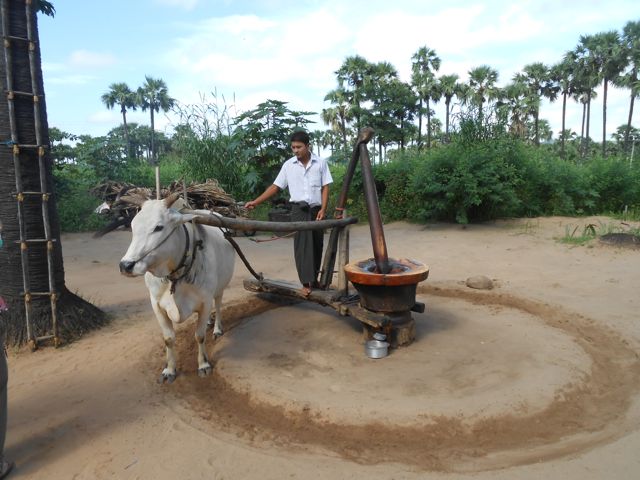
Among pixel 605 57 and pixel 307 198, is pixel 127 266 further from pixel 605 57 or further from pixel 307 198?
pixel 605 57

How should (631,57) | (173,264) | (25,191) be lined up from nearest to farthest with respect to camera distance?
(173,264) → (25,191) → (631,57)

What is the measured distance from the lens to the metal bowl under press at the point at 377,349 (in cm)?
386

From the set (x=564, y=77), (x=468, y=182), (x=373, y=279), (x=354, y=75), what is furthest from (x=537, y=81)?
(x=373, y=279)

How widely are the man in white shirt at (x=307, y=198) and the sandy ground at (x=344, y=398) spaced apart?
0.60 m

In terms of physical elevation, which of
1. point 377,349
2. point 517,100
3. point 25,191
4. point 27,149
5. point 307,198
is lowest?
point 377,349

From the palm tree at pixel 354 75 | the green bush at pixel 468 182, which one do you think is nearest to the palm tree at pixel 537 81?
the palm tree at pixel 354 75

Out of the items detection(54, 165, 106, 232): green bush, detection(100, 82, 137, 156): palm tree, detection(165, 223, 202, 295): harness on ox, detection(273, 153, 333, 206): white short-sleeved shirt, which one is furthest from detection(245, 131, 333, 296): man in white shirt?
detection(100, 82, 137, 156): palm tree

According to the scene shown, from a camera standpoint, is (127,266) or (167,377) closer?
(127,266)

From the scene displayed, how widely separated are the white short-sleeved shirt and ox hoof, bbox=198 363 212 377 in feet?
6.28

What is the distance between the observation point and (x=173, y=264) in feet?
10.7

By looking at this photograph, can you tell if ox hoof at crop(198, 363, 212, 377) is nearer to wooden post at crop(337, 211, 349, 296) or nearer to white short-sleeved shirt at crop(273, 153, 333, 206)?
wooden post at crop(337, 211, 349, 296)

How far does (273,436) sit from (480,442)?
126 centimetres

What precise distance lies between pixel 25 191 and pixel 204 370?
2.38m

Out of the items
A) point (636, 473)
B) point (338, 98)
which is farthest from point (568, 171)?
point (338, 98)
